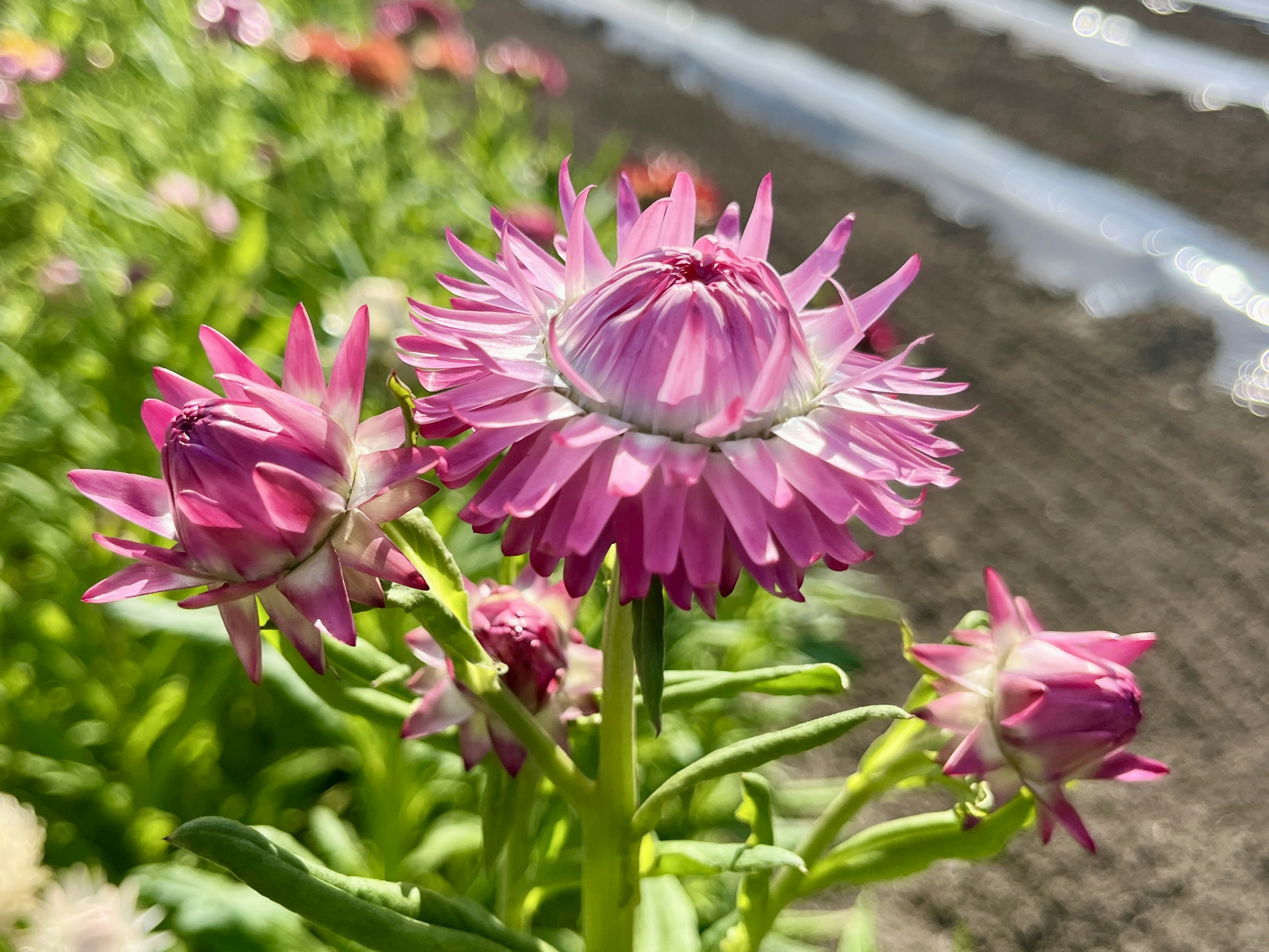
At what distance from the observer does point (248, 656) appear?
1.63 feet

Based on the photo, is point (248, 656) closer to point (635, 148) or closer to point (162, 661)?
point (162, 661)

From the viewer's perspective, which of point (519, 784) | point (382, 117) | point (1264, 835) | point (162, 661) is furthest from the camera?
point (382, 117)

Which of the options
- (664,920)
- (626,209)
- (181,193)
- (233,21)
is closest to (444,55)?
(233,21)

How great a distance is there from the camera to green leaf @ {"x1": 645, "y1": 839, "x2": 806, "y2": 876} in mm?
A: 641

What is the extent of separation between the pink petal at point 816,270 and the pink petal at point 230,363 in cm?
32

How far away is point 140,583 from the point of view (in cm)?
49

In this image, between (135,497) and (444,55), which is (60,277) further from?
(444,55)

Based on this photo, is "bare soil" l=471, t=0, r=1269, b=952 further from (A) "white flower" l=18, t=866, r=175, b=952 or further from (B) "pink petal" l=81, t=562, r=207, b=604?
(B) "pink petal" l=81, t=562, r=207, b=604

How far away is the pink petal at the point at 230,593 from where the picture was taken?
460 mm

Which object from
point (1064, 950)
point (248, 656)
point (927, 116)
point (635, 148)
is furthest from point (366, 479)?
point (927, 116)

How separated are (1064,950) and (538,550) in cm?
154

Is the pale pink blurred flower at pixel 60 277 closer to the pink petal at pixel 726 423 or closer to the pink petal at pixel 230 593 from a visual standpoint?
the pink petal at pixel 230 593

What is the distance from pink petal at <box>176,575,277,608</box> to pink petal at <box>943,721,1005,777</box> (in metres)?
0.41

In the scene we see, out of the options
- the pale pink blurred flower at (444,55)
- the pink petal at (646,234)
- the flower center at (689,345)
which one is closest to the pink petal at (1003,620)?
the flower center at (689,345)
